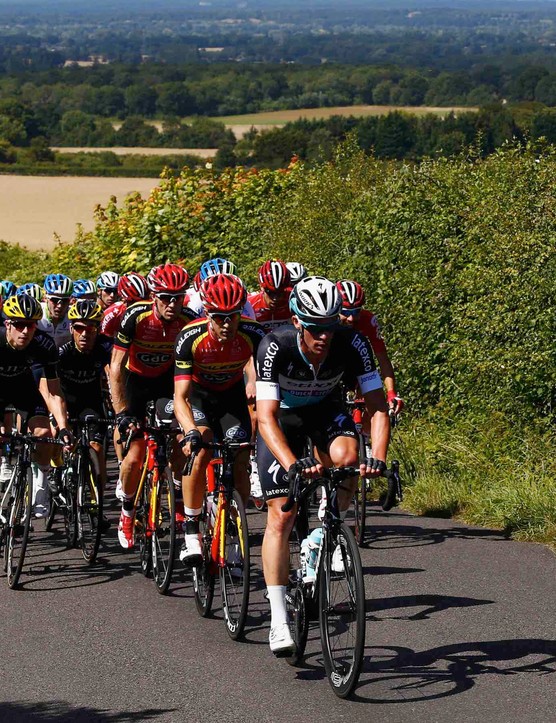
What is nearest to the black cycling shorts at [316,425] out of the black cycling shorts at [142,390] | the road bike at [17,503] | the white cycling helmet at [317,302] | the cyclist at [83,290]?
the white cycling helmet at [317,302]

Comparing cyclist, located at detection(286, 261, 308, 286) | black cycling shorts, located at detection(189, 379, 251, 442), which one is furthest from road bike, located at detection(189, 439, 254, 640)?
cyclist, located at detection(286, 261, 308, 286)

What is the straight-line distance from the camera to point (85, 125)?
10025 cm

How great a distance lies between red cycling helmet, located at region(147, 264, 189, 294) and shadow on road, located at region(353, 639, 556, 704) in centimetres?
314

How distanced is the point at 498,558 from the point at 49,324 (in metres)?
5.64

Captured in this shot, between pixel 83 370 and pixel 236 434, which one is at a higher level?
pixel 236 434

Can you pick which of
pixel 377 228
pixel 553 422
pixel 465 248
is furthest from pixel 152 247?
pixel 553 422

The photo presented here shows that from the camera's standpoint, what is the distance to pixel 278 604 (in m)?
6.42

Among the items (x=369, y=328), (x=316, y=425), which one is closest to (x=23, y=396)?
(x=369, y=328)

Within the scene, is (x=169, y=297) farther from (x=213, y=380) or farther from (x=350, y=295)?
(x=350, y=295)

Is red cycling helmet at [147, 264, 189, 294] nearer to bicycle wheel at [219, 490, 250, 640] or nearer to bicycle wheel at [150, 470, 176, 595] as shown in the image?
bicycle wheel at [150, 470, 176, 595]

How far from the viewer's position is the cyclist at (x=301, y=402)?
20.7 feet

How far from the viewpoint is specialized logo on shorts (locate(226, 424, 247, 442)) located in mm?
7938

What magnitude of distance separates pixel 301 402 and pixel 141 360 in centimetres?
278

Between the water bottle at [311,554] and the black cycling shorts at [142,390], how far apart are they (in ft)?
10.4
